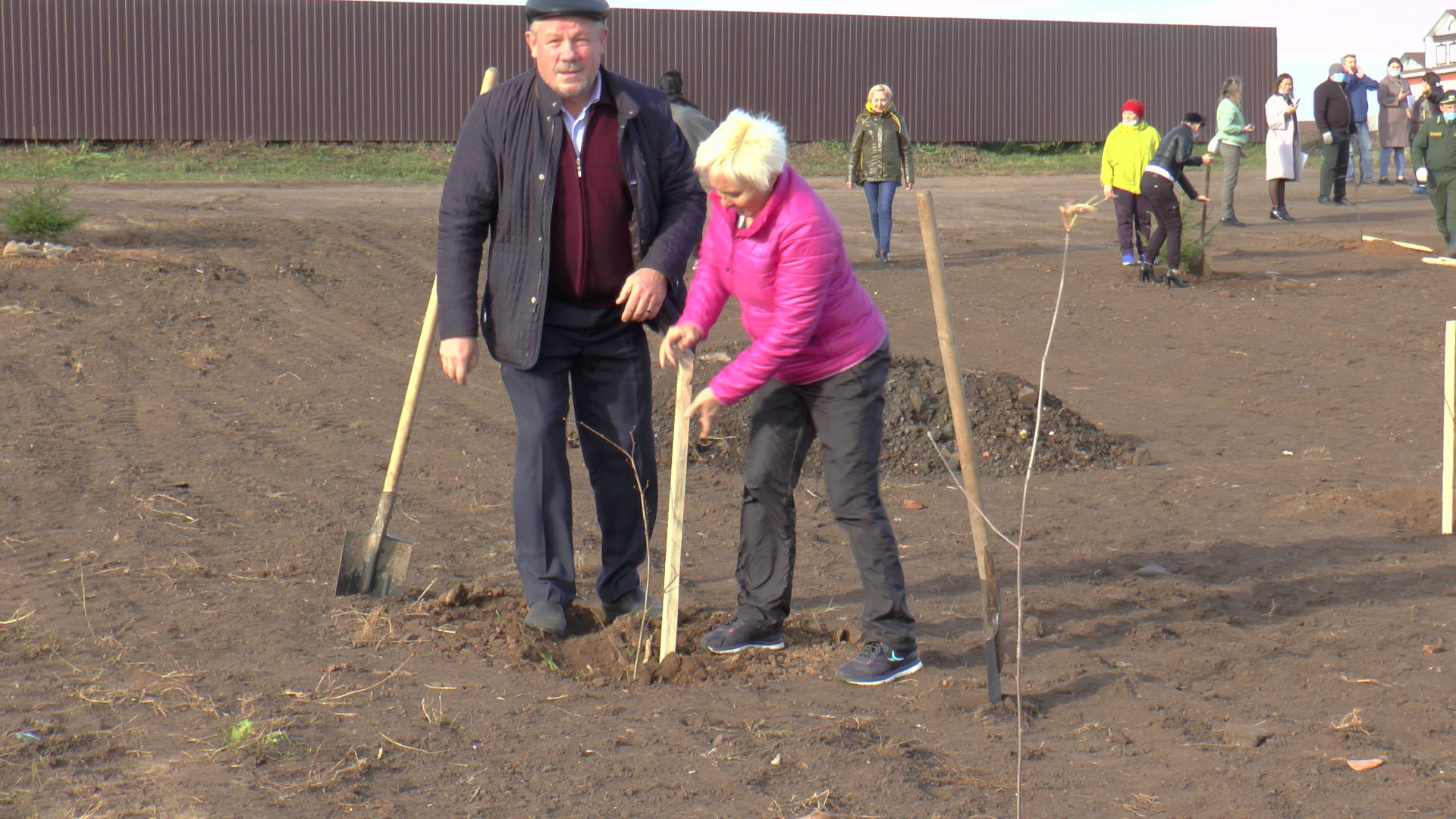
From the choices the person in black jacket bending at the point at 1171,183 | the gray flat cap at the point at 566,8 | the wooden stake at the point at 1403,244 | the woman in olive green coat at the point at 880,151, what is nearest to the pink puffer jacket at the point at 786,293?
the gray flat cap at the point at 566,8

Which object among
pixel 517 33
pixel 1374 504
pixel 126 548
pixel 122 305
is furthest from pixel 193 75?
pixel 1374 504

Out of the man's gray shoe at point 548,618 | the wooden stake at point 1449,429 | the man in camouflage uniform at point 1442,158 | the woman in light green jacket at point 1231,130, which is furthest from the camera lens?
the woman in light green jacket at point 1231,130

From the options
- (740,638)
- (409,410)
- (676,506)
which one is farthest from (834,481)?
(409,410)

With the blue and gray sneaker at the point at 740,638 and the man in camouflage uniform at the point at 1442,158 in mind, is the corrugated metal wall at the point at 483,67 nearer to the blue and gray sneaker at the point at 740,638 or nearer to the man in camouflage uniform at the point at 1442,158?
the man in camouflage uniform at the point at 1442,158

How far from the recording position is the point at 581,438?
4.44 metres

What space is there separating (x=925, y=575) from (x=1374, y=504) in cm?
251

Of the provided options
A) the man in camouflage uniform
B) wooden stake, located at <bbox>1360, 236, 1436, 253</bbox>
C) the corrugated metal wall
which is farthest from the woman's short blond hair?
the corrugated metal wall

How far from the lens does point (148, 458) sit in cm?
657

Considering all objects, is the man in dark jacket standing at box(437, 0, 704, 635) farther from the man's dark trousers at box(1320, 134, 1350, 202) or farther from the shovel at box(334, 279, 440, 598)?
the man's dark trousers at box(1320, 134, 1350, 202)

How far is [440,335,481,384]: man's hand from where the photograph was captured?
4160 millimetres

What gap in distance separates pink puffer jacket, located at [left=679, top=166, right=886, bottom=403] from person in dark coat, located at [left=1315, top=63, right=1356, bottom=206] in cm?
1654

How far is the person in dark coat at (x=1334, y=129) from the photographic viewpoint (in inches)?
712

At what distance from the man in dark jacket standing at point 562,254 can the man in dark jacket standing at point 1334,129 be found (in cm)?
1642

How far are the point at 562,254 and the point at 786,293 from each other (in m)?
0.85
